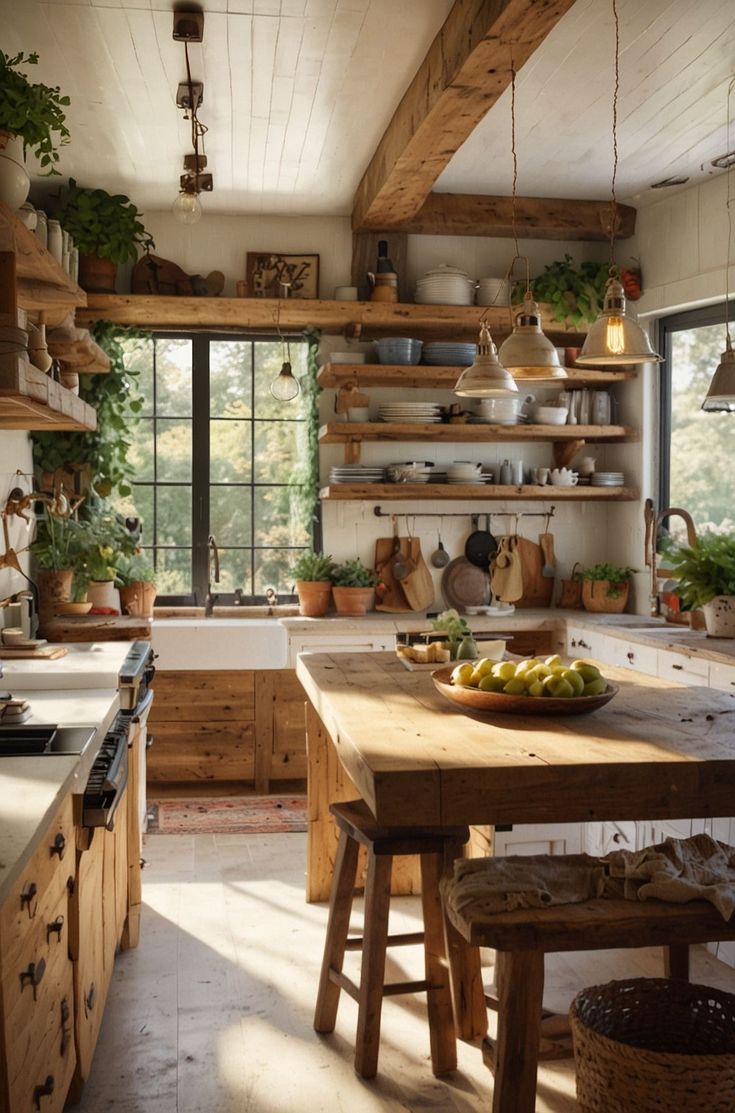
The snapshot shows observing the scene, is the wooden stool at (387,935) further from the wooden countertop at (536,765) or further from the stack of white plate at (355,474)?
the stack of white plate at (355,474)

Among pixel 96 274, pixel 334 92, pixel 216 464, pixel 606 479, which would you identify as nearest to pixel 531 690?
pixel 334 92

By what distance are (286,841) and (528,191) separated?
3634mm

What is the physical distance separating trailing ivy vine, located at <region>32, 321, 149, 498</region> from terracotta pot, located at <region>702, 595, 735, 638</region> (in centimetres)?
305

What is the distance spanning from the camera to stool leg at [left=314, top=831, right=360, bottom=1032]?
10.9 ft

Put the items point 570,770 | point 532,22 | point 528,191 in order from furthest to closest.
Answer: point 528,191
point 532,22
point 570,770

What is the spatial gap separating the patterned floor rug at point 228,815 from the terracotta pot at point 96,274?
271cm

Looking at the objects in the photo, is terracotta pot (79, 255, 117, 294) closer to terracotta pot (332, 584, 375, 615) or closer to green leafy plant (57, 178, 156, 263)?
green leafy plant (57, 178, 156, 263)

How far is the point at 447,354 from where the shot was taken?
6.23 metres

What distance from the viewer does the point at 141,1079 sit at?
3.03 metres

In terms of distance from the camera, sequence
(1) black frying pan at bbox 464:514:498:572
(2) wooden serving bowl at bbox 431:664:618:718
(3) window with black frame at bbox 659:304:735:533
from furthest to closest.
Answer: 1. (1) black frying pan at bbox 464:514:498:572
2. (3) window with black frame at bbox 659:304:735:533
3. (2) wooden serving bowl at bbox 431:664:618:718

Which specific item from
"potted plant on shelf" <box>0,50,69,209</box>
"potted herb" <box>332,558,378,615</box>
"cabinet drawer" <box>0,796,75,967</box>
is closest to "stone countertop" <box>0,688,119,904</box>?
"cabinet drawer" <box>0,796,75,967</box>

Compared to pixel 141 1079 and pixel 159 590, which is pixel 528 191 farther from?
pixel 141 1079

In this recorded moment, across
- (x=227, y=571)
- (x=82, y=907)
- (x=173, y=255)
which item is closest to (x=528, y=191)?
(x=173, y=255)

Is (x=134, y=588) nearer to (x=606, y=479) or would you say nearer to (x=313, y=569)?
(x=313, y=569)
